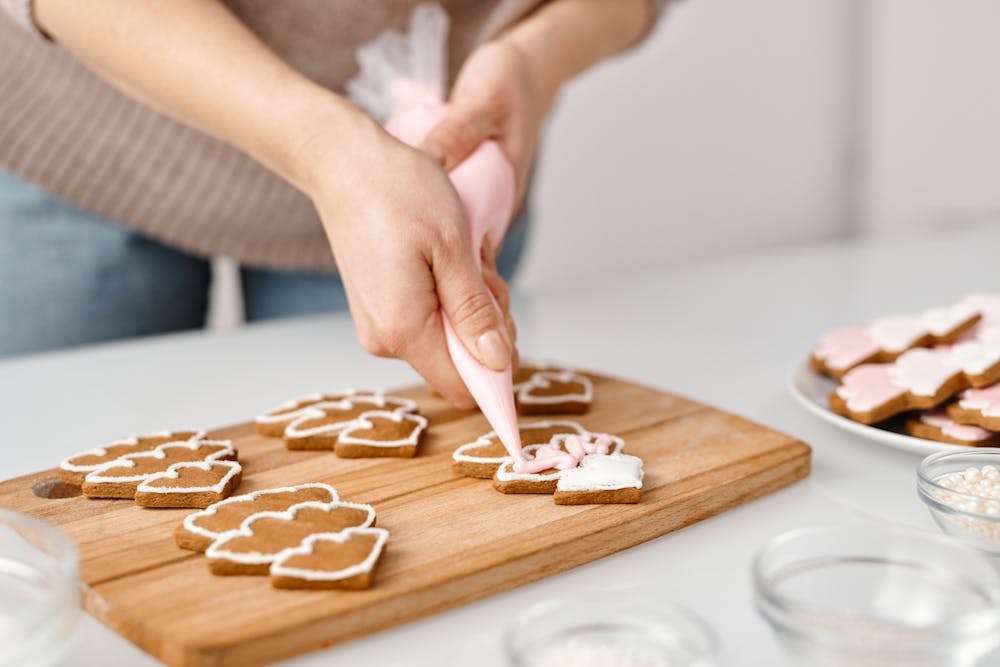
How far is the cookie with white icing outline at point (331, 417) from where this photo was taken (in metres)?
1.07

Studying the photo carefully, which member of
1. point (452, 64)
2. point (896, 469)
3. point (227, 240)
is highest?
point (452, 64)

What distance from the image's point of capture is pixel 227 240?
5.38 ft

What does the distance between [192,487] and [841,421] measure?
2.03 feet

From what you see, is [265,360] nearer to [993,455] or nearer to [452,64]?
[452,64]

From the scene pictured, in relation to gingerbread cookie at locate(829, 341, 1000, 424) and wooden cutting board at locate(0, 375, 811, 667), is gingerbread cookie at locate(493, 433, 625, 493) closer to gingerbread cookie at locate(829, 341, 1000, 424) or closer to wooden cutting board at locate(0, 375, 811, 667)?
wooden cutting board at locate(0, 375, 811, 667)

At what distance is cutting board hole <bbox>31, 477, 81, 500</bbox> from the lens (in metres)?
0.99

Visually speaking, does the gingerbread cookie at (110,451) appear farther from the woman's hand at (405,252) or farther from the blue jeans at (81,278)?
the blue jeans at (81,278)

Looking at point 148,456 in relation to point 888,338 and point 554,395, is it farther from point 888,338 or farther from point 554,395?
point 888,338

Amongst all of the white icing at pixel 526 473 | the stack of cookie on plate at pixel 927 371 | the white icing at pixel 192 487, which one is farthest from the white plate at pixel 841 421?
the white icing at pixel 192 487

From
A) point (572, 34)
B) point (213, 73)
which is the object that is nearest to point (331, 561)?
point (213, 73)

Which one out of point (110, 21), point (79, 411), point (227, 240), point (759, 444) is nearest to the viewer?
point (759, 444)

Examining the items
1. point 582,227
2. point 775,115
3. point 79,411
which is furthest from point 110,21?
point 775,115

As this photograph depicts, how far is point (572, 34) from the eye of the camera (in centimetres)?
151

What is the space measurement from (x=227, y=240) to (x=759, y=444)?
3.10ft
